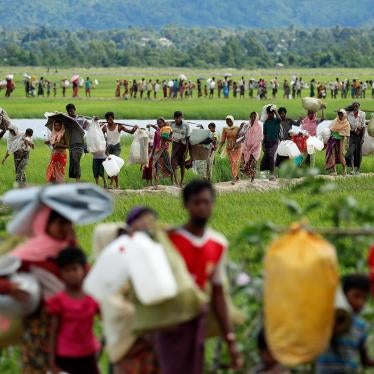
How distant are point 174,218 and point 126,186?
555 centimetres

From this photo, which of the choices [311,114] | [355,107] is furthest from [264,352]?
[311,114]

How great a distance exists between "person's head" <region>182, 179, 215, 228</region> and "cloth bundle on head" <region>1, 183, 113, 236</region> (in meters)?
0.68

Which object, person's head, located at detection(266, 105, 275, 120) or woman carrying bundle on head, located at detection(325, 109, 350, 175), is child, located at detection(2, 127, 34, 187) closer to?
person's head, located at detection(266, 105, 275, 120)

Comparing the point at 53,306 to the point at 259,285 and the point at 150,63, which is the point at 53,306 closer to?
the point at 259,285

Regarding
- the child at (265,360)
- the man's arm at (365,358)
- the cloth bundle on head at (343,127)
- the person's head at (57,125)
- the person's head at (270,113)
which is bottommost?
the cloth bundle on head at (343,127)

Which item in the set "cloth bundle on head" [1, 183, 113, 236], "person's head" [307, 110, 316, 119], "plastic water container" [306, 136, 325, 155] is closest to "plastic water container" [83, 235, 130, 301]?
"cloth bundle on head" [1, 183, 113, 236]

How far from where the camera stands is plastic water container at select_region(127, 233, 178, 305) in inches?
211

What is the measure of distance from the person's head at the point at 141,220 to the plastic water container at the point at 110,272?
19cm

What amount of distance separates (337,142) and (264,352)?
14.1 metres

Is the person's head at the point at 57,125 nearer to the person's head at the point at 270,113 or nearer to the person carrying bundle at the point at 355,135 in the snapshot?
the person's head at the point at 270,113

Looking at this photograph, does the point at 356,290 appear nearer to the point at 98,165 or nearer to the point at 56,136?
the point at 56,136

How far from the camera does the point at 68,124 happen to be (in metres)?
17.1

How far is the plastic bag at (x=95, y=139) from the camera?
1736 cm

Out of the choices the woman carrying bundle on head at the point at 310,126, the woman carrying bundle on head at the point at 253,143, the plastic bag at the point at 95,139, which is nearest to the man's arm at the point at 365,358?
the plastic bag at the point at 95,139
